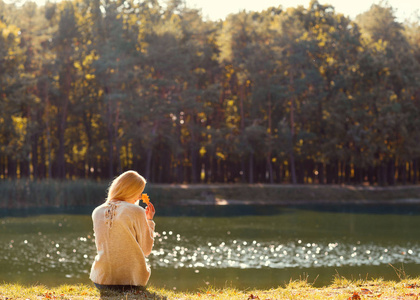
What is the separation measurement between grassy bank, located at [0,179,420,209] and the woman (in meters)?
30.1

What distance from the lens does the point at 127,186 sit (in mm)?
6656

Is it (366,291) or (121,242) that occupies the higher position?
(121,242)

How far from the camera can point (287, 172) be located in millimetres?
56750

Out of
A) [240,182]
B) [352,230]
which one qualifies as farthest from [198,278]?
[240,182]

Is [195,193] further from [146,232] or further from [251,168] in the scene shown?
[146,232]

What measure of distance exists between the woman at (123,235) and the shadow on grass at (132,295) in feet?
0.37

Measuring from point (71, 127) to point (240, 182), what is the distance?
48.3 feet

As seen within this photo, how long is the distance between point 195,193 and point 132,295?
36.3 m

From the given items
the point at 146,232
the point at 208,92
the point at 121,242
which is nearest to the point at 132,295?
the point at 121,242

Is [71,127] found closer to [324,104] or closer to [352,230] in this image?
[324,104]

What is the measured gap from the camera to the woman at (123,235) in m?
6.73

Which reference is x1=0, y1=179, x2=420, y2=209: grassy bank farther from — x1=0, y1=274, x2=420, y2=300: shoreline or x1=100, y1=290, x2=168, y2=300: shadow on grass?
x1=100, y1=290, x2=168, y2=300: shadow on grass

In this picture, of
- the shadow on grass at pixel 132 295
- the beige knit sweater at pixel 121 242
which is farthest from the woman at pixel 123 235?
the shadow on grass at pixel 132 295

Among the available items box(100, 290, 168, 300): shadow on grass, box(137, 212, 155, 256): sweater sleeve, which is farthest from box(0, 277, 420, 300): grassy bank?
box(137, 212, 155, 256): sweater sleeve
